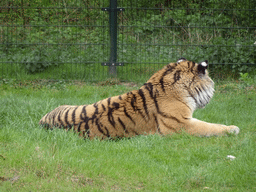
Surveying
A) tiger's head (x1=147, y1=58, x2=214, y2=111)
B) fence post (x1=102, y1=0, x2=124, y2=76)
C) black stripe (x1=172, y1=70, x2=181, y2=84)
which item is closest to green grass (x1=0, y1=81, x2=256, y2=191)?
tiger's head (x1=147, y1=58, x2=214, y2=111)

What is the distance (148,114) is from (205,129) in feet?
2.53

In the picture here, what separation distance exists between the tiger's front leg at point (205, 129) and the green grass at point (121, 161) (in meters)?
0.11

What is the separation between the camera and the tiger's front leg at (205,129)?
16.0 ft

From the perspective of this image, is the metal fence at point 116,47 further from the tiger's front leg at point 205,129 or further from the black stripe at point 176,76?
the tiger's front leg at point 205,129

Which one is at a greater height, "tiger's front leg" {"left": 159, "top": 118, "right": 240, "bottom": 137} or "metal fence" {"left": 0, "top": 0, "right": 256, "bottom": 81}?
"metal fence" {"left": 0, "top": 0, "right": 256, "bottom": 81}

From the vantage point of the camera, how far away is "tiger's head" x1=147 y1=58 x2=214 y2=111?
5.09 m

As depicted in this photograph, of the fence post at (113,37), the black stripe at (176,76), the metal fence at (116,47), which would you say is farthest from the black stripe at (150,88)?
the fence post at (113,37)

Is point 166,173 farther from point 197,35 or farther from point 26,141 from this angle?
point 197,35

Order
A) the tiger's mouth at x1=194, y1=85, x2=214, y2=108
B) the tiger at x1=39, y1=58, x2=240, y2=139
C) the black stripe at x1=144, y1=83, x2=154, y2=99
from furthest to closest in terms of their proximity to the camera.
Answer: the tiger's mouth at x1=194, y1=85, x2=214, y2=108 → the black stripe at x1=144, y1=83, x2=154, y2=99 → the tiger at x1=39, y1=58, x2=240, y2=139

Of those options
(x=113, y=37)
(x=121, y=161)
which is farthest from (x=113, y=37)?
(x=121, y=161)

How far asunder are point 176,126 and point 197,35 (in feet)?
18.7

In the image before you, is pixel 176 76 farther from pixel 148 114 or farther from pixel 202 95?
pixel 148 114

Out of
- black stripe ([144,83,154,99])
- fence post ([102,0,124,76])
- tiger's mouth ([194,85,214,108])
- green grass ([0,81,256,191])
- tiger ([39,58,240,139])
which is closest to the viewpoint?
green grass ([0,81,256,191])

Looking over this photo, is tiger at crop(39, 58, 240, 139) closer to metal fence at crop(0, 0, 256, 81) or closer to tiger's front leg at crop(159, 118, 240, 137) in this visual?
tiger's front leg at crop(159, 118, 240, 137)
